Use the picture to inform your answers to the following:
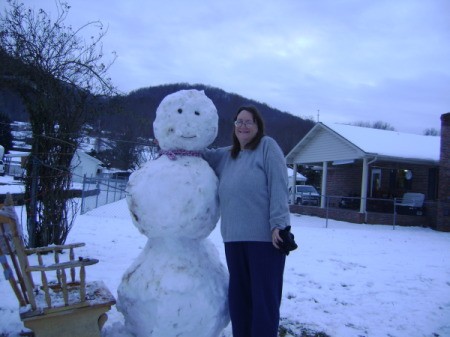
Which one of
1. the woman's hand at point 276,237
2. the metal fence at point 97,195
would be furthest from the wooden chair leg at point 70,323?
the metal fence at point 97,195

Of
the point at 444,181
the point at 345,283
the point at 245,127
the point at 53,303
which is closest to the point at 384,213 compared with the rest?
the point at 444,181

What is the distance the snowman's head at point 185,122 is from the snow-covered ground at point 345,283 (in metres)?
1.58

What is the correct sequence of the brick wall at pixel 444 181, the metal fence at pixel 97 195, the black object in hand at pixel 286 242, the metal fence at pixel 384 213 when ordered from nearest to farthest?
the black object in hand at pixel 286 242, the metal fence at pixel 97 195, the brick wall at pixel 444 181, the metal fence at pixel 384 213

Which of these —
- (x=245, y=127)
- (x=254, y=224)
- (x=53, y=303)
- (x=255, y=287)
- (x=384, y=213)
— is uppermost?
(x=245, y=127)

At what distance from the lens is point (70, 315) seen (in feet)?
8.66

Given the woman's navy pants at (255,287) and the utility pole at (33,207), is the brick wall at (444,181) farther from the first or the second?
the woman's navy pants at (255,287)

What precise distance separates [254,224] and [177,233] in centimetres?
59

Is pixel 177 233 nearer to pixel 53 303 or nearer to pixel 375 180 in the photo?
pixel 53 303

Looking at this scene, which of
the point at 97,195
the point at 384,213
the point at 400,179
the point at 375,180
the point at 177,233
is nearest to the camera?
the point at 177,233

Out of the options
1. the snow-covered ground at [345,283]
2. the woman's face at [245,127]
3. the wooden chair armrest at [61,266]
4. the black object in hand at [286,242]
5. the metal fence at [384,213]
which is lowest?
the snow-covered ground at [345,283]

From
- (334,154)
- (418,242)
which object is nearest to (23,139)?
(418,242)

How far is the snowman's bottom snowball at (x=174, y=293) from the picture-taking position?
281 centimetres

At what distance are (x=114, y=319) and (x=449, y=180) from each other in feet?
46.7

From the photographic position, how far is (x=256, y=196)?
276 cm
